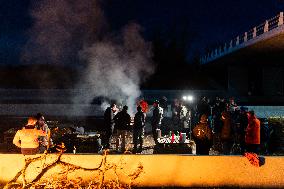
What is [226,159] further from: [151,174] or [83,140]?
[83,140]

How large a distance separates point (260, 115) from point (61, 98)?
20.2m

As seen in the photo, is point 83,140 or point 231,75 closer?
point 83,140

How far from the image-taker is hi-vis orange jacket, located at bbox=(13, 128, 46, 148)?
291 inches

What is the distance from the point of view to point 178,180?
7926 millimetres

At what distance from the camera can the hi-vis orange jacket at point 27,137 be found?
7.39 m

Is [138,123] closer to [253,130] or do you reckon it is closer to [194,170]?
[253,130]

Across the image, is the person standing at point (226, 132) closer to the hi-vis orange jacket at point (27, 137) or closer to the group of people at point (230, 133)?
the group of people at point (230, 133)

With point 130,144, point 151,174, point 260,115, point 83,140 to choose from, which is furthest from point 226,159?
point 260,115

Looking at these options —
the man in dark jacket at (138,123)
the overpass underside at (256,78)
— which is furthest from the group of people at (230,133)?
the overpass underside at (256,78)

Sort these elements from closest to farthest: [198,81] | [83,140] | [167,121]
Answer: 1. [83,140]
2. [167,121]
3. [198,81]

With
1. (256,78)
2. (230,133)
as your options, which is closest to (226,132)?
(230,133)

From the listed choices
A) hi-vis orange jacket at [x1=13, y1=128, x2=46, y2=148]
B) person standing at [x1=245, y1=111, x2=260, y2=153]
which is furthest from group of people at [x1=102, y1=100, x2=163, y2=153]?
hi-vis orange jacket at [x1=13, y1=128, x2=46, y2=148]

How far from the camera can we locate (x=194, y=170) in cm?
791

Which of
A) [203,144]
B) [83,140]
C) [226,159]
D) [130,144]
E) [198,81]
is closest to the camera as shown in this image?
[226,159]
